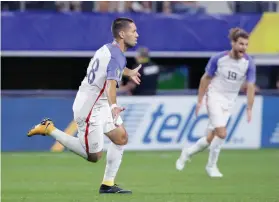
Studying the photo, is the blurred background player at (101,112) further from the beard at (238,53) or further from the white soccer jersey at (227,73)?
the white soccer jersey at (227,73)

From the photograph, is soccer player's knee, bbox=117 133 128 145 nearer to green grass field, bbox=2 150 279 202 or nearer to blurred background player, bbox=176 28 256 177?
green grass field, bbox=2 150 279 202

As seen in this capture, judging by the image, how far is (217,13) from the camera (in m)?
23.4

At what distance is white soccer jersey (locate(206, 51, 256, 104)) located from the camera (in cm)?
1564

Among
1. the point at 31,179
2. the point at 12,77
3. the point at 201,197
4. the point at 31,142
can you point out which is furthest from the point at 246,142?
the point at 201,197

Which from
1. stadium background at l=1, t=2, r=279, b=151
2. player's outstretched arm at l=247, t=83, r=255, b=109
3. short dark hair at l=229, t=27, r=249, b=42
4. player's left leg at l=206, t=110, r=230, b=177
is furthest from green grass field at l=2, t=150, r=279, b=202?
short dark hair at l=229, t=27, r=249, b=42

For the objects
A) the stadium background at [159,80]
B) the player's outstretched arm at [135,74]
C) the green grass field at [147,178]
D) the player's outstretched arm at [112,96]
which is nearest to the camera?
the player's outstretched arm at [112,96]

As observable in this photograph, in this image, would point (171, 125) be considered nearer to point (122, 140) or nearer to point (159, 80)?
point (159, 80)

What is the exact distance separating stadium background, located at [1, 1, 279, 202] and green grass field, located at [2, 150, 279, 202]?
0.05 m

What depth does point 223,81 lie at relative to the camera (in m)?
15.9

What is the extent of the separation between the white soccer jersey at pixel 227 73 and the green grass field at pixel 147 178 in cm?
127

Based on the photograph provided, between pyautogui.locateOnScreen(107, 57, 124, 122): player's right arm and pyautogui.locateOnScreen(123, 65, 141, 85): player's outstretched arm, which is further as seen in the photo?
pyautogui.locateOnScreen(123, 65, 141, 85): player's outstretched arm

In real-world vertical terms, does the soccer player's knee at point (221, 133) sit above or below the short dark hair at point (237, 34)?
below

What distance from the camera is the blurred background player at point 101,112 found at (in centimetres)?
1213

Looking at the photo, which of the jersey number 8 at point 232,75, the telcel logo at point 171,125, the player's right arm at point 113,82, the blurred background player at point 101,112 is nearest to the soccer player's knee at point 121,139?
the blurred background player at point 101,112
